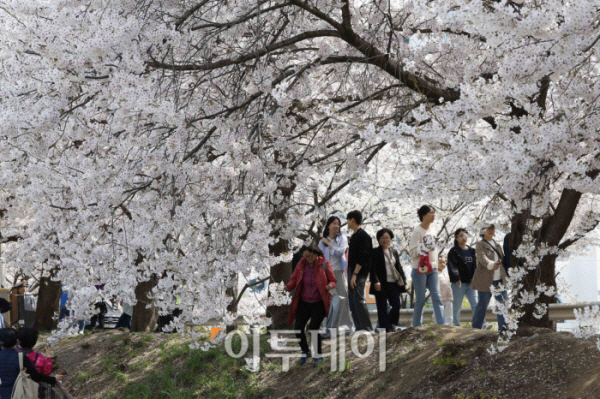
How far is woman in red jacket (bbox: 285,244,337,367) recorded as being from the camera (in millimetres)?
7926

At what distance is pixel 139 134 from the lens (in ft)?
21.6

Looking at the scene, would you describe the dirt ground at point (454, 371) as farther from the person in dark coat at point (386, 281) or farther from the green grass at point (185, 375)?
the person in dark coat at point (386, 281)

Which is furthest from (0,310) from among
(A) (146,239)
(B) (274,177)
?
(B) (274,177)

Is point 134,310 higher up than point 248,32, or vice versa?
point 248,32

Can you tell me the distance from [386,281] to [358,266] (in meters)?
0.54

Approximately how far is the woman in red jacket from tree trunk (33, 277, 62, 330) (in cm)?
952

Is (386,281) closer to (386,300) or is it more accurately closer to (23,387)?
(386,300)

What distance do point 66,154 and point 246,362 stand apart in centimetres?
363

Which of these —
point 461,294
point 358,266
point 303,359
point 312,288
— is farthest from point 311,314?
point 461,294

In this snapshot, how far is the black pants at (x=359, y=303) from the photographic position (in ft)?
27.6

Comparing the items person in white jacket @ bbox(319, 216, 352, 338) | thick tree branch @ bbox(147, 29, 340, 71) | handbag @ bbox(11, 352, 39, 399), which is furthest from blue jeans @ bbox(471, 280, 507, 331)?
handbag @ bbox(11, 352, 39, 399)

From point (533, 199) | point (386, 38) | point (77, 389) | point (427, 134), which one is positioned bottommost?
point (77, 389)

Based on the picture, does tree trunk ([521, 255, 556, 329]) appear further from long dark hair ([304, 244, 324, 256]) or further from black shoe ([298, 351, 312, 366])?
black shoe ([298, 351, 312, 366])

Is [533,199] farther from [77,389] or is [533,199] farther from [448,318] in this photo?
[77,389]
